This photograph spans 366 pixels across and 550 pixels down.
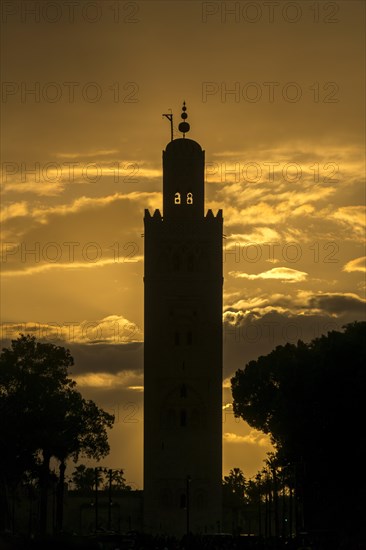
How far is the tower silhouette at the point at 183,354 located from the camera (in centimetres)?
10550

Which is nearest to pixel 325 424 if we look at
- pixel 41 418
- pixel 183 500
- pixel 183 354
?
pixel 41 418

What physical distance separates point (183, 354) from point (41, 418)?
19481 millimetres

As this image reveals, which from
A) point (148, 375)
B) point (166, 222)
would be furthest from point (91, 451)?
point (166, 222)

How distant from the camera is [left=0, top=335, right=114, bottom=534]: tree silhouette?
90312mm

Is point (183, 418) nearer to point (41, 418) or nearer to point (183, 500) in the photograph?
point (183, 500)

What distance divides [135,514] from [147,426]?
14.3m

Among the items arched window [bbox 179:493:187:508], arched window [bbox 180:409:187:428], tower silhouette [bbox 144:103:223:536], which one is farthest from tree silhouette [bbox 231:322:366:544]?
arched window [bbox 179:493:187:508]

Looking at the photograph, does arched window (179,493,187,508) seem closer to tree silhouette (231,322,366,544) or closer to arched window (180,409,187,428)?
arched window (180,409,187,428)

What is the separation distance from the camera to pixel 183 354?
107812mm

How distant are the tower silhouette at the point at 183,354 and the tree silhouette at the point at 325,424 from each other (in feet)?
26.4

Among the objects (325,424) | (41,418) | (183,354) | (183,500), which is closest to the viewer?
(325,424)

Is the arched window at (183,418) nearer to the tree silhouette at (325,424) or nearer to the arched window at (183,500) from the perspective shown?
the arched window at (183,500)

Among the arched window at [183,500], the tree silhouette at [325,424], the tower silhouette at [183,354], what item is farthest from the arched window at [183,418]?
the tree silhouette at [325,424]

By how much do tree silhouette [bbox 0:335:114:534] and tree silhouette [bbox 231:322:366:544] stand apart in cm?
1214
